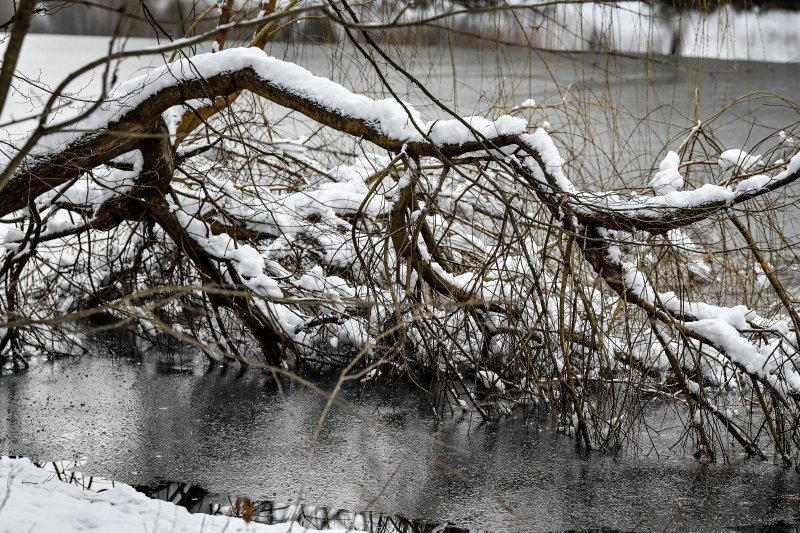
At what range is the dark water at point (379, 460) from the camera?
14.9 feet

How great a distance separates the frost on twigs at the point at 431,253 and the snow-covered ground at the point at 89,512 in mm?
753

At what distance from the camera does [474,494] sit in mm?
4727

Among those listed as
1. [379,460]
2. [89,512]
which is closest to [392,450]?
[379,460]

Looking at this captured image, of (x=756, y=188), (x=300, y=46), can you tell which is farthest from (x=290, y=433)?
(x=756, y=188)

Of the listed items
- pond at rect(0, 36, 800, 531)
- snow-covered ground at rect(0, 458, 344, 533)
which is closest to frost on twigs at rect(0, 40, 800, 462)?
pond at rect(0, 36, 800, 531)

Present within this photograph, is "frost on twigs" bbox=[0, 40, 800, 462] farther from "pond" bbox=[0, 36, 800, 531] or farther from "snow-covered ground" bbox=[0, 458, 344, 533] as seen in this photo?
"snow-covered ground" bbox=[0, 458, 344, 533]

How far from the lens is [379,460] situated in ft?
17.1

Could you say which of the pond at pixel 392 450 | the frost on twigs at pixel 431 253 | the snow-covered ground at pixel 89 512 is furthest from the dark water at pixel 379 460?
the snow-covered ground at pixel 89 512

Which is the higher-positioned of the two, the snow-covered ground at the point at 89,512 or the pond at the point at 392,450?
the pond at the point at 392,450

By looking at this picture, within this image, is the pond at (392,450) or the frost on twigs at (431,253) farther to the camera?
the frost on twigs at (431,253)

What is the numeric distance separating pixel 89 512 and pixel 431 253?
8.94 feet

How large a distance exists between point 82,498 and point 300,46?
331 centimetres

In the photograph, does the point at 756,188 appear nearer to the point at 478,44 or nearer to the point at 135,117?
the point at 478,44

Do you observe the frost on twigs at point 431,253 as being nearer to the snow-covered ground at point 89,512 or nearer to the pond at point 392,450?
the pond at point 392,450
